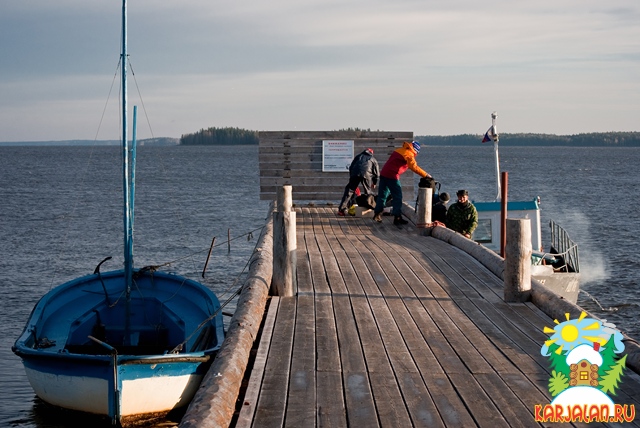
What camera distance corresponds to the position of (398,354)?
742 cm

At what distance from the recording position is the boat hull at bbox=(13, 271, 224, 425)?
10.8m

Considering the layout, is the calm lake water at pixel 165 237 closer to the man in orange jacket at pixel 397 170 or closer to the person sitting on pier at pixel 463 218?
the man in orange jacket at pixel 397 170

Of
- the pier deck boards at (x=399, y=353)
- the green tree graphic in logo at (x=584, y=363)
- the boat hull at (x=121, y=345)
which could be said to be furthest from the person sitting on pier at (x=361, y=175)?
the green tree graphic in logo at (x=584, y=363)

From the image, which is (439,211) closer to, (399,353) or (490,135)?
(490,135)

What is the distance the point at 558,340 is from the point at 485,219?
13.2 m

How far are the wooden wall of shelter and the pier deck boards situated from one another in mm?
10508

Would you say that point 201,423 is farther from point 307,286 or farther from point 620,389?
point 307,286

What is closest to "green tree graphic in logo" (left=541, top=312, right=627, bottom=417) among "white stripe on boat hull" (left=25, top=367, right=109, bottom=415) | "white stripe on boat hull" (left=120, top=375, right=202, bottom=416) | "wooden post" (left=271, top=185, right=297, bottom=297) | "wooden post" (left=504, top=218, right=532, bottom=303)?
"wooden post" (left=504, top=218, right=532, bottom=303)

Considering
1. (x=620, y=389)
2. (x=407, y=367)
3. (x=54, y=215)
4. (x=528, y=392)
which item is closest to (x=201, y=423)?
(x=407, y=367)

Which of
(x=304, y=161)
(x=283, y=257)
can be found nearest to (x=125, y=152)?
(x=283, y=257)

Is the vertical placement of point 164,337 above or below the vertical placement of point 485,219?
below

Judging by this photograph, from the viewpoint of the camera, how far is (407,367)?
7035 millimetres

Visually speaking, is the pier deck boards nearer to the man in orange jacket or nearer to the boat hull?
the boat hull

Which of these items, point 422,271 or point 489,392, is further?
point 422,271
